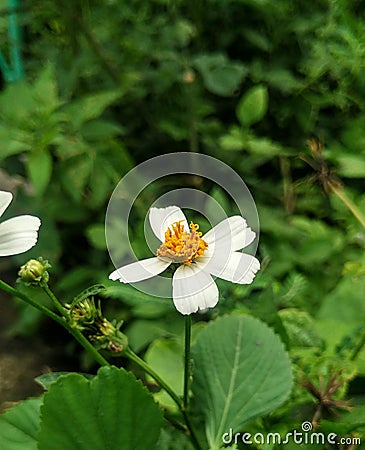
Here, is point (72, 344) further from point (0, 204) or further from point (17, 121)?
point (0, 204)

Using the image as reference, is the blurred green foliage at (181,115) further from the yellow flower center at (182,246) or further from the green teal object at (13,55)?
the yellow flower center at (182,246)

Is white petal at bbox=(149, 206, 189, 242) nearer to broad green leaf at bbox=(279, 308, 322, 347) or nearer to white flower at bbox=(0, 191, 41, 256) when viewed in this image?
white flower at bbox=(0, 191, 41, 256)

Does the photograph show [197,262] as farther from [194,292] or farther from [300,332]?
[300,332]

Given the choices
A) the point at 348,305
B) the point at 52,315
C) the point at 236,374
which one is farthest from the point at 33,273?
the point at 348,305

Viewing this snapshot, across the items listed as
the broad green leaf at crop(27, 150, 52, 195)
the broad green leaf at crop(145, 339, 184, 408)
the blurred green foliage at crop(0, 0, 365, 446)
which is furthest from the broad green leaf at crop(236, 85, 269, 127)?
Result: the broad green leaf at crop(145, 339, 184, 408)

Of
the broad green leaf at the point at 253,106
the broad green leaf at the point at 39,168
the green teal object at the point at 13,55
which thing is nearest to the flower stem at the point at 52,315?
the broad green leaf at the point at 39,168

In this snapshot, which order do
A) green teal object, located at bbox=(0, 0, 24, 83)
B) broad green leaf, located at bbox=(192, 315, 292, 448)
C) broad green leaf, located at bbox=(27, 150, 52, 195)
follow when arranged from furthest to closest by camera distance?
green teal object, located at bbox=(0, 0, 24, 83) < broad green leaf, located at bbox=(27, 150, 52, 195) < broad green leaf, located at bbox=(192, 315, 292, 448)

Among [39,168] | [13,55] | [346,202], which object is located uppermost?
[13,55]
